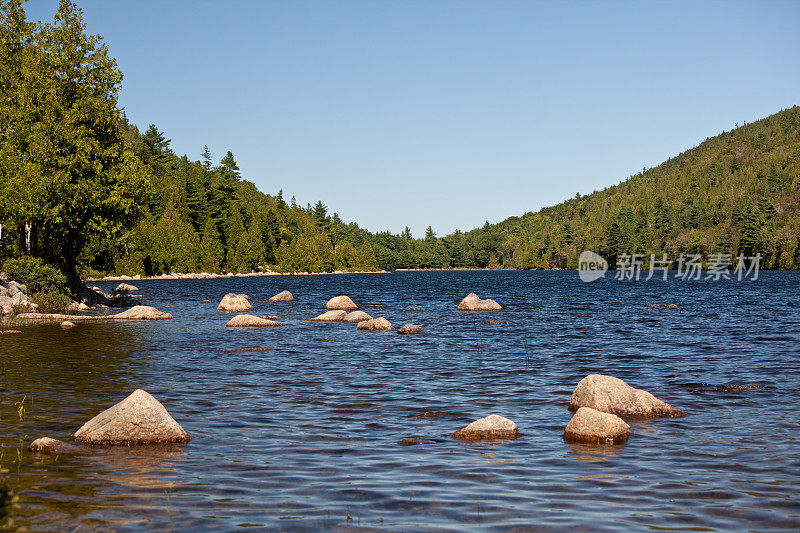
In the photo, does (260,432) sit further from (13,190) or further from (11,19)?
(11,19)

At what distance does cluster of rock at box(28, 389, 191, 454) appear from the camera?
11.9 meters

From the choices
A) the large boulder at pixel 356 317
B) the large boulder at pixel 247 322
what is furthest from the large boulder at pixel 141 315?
the large boulder at pixel 356 317

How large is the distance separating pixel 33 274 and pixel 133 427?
3316cm

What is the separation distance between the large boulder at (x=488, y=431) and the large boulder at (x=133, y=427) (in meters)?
5.64

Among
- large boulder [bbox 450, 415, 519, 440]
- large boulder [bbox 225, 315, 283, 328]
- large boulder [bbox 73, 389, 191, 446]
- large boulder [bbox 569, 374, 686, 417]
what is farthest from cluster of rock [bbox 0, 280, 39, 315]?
large boulder [bbox 569, 374, 686, 417]

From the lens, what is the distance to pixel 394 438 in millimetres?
12898

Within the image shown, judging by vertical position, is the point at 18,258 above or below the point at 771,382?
above

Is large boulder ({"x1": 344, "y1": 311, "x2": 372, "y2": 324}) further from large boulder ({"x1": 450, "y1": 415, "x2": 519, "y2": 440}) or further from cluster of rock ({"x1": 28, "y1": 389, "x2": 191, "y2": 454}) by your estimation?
cluster of rock ({"x1": 28, "y1": 389, "x2": 191, "y2": 454})

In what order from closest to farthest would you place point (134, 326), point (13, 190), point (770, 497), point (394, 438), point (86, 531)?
1. point (86, 531)
2. point (770, 497)
3. point (394, 438)
4. point (134, 326)
5. point (13, 190)

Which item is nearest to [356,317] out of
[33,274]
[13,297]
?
[33,274]

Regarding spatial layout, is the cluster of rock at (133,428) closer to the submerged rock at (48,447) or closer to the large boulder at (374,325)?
the submerged rock at (48,447)

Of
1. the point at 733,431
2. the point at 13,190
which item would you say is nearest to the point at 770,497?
the point at 733,431

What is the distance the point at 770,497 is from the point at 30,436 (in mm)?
13236

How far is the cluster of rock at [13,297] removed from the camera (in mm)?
37188
